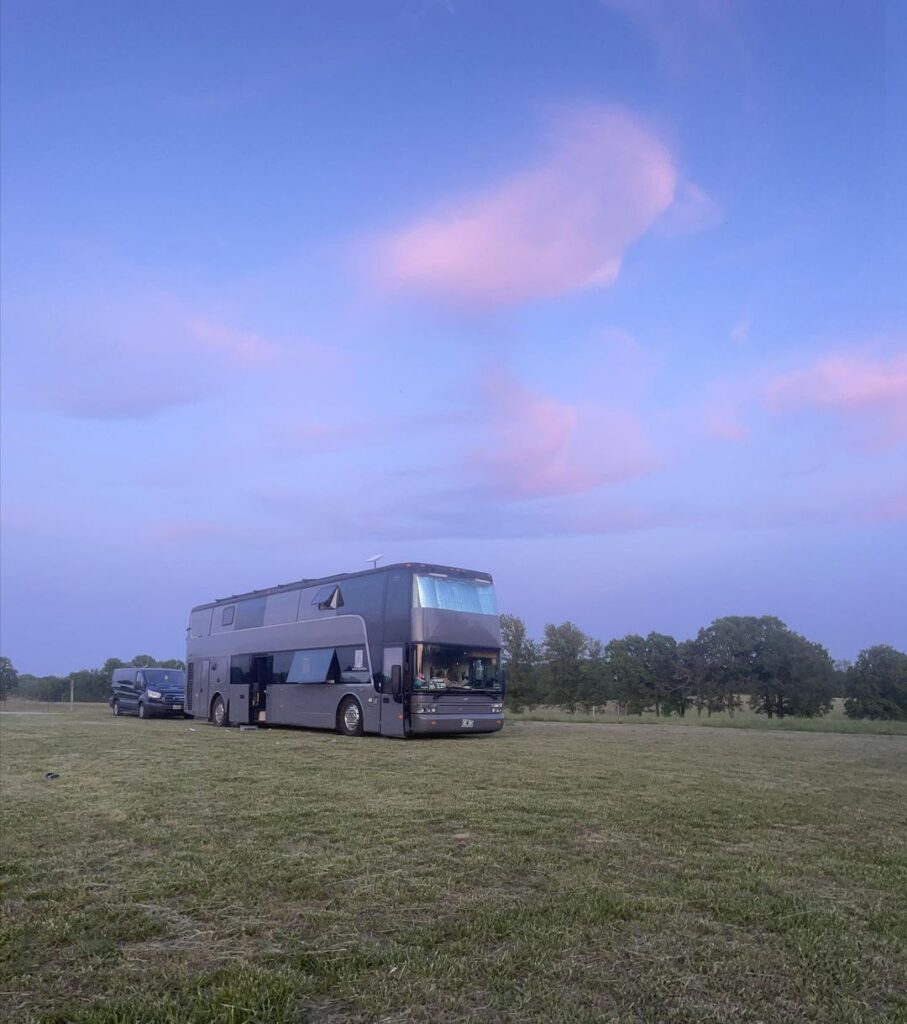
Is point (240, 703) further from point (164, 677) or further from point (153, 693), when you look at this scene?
point (164, 677)

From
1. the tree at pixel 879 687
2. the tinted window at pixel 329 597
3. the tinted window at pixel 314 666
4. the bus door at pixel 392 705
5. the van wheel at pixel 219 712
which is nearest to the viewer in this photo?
the bus door at pixel 392 705

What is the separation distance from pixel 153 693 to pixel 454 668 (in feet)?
60.2

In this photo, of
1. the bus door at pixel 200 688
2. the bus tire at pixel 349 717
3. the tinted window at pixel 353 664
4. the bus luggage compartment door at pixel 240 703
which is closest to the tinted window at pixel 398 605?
the tinted window at pixel 353 664

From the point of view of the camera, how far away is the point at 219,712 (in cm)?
2684

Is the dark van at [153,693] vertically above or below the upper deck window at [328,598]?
below

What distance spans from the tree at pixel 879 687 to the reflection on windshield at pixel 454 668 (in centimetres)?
4563

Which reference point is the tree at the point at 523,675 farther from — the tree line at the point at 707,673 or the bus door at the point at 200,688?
the bus door at the point at 200,688

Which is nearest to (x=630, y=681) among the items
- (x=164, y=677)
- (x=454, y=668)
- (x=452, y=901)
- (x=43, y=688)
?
(x=164, y=677)

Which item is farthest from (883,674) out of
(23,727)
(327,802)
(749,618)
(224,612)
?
(327,802)

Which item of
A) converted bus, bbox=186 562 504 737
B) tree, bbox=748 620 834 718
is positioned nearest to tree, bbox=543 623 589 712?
tree, bbox=748 620 834 718

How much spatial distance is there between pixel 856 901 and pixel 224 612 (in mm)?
24518

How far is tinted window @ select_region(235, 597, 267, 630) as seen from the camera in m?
25.1

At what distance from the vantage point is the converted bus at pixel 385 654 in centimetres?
1877

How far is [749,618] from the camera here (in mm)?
61625
